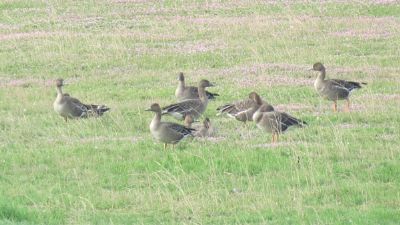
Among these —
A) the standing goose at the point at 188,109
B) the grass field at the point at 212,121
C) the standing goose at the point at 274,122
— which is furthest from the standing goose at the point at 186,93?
the standing goose at the point at 274,122

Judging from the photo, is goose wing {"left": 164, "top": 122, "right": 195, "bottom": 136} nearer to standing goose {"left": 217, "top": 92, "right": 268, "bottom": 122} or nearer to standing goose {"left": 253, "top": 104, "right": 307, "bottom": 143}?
standing goose {"left": 253, "top": 104, "right": 307, "bottom": 143}

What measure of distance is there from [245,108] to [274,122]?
7.64 feet

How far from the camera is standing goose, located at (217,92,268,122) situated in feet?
69.2

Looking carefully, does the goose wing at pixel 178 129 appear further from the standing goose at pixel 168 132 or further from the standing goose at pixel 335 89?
the standing goose at pixel 335 89

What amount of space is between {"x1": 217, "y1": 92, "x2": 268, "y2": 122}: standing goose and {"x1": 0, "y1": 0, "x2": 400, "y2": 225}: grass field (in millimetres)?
320

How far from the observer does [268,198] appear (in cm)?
1487

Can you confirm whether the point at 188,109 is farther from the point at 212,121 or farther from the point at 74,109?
the point at 74,109

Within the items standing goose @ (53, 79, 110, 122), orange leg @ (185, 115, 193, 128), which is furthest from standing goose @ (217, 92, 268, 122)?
standing goose @ (53, 79, 110, 122)

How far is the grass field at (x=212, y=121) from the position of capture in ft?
48.4

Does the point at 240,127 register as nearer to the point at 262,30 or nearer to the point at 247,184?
the point at 247,184

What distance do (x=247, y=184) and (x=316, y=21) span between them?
24064 millimetres

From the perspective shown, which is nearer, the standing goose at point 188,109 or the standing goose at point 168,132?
the standing goose at point 168,132

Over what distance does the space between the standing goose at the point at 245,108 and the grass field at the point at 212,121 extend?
1.05 ft

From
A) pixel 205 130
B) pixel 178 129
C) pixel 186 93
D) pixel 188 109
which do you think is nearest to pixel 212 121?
pixel 188 109
